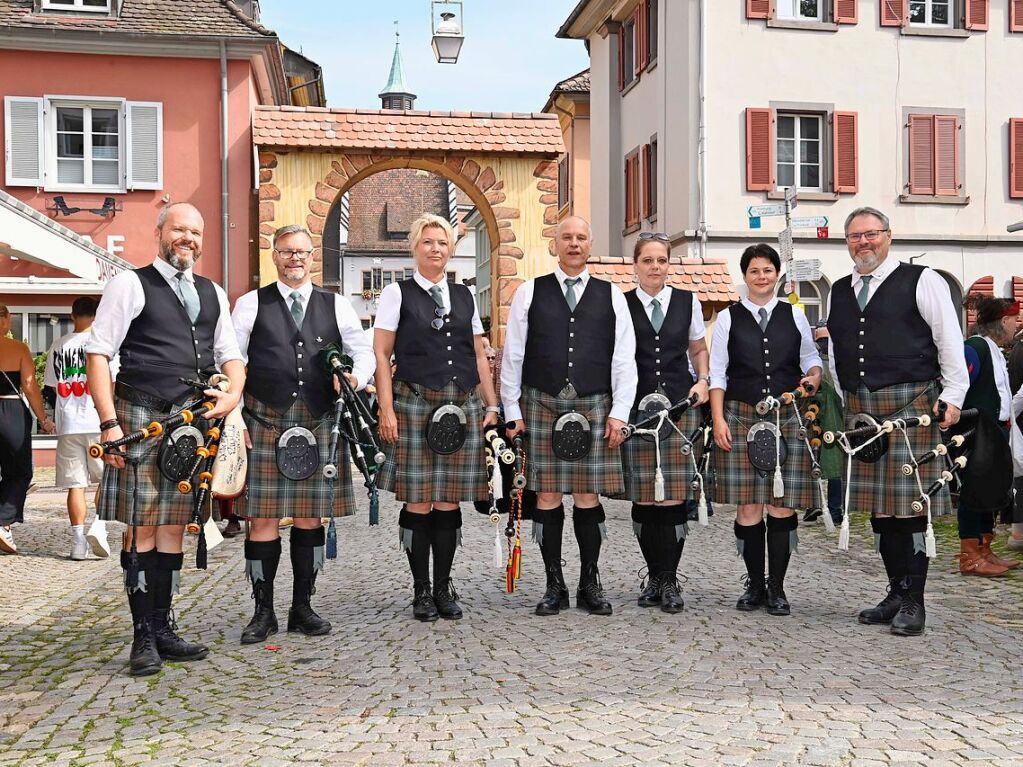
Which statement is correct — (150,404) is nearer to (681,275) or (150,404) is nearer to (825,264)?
(681,275)

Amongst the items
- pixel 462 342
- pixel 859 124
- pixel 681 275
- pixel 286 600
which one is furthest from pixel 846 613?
pixel 859 124

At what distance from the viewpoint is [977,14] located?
23094 millimetres

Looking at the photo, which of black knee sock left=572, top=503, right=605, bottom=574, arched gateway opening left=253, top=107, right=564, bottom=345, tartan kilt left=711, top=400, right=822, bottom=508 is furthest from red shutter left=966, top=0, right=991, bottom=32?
black knee sock left=572, top=503, right=605, bottom=574

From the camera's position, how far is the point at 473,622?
6.14 meters

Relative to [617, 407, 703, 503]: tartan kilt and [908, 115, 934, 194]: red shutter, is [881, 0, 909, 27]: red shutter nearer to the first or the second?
[908, 115, 934, 194]: red shutter

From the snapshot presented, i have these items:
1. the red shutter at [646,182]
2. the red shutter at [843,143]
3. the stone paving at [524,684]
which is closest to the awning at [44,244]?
the stone paving at [524,684]

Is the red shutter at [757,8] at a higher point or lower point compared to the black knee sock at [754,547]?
higher

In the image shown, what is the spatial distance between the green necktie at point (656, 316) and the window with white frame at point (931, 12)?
1886 cm

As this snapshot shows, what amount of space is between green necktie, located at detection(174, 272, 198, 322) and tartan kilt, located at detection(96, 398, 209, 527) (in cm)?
42

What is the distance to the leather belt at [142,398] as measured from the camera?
5.30 metres

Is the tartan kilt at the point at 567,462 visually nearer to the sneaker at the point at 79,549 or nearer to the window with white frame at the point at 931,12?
the sneaker at the point at 79,549

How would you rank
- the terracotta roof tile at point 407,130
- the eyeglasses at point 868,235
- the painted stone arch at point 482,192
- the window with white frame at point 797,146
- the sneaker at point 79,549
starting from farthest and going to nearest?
the window with white frame at point 797,146 → the painted stone arch at point 482,192 → the terracotta roof tile at point 407,130 → the sneaker at point 79,549 → the eyeglasses at point 868,235

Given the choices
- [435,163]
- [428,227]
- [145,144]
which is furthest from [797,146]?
[428,227]

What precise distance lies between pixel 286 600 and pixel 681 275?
1237cm
